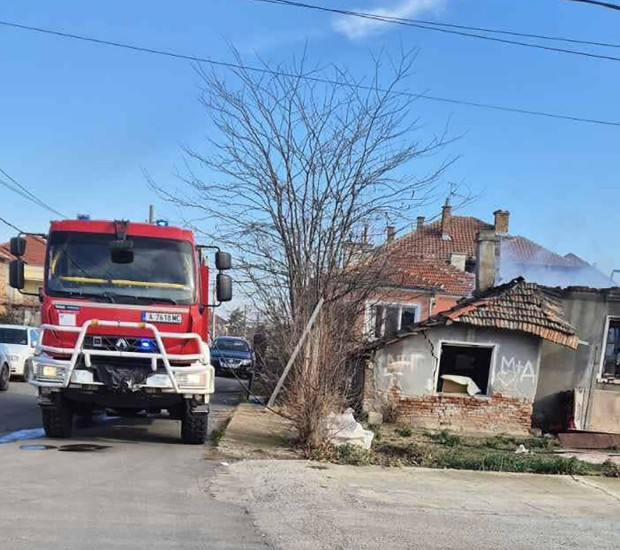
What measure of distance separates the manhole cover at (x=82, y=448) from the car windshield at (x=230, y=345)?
57.7ft

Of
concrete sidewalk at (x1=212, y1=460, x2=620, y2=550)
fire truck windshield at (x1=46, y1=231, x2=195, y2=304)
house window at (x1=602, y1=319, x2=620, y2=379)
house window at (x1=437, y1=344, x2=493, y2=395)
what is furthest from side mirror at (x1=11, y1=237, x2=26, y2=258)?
house window at (x1=602, y1=319, x2=620, y2=379)

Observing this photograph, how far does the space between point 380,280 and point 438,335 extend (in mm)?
1804

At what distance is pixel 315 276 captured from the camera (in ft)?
49.6

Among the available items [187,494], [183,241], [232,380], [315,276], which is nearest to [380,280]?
[315,276]

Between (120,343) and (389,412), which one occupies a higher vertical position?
(120,343)

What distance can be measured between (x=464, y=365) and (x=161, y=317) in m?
9.52

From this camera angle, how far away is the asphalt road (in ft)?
18.0

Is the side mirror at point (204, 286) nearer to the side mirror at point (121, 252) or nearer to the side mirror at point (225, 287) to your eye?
the side mirror at point (225, 287)

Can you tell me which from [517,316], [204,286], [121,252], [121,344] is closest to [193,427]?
[121,344]

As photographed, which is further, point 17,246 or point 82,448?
point 17,246

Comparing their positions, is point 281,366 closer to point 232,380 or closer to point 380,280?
point 380,280

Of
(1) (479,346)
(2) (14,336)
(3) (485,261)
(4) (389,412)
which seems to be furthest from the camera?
(3) (485,261)

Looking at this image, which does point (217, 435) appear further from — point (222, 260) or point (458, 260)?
point (458, 260)

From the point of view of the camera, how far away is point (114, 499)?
6.77 meters
